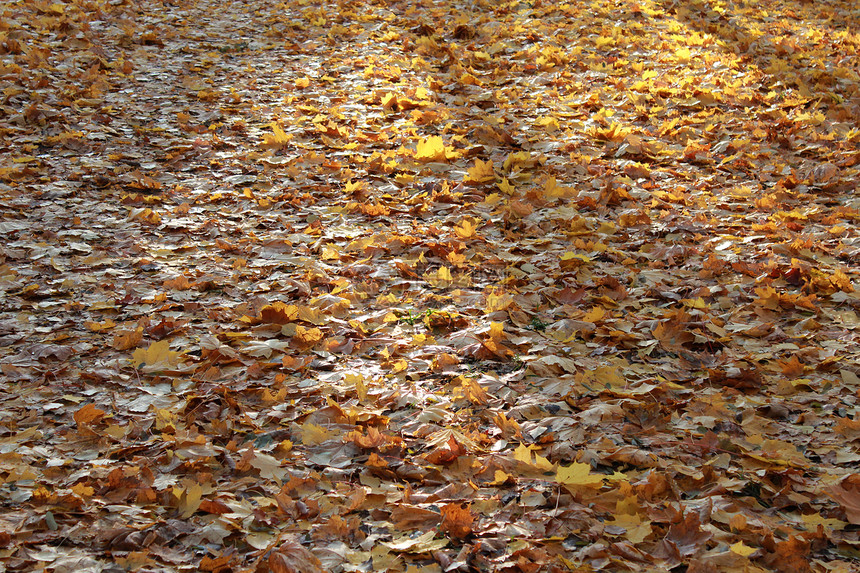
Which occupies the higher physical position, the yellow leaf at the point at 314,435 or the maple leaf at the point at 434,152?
the maple leaf at the point at 434,152

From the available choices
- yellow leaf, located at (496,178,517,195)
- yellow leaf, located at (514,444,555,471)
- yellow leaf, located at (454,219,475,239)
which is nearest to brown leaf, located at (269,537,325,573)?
yellow leaf, located at (514,444,555,471)

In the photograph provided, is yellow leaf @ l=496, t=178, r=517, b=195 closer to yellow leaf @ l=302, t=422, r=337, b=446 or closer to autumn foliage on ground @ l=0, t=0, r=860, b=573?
autumn foliage on ground @ l=0, t=0, r=860, b=573

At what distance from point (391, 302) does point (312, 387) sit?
0.81 m

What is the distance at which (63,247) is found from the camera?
13.1 feet

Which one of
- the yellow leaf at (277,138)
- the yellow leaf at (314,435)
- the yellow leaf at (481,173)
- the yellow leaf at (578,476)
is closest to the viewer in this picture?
the yellow leaf at (578,476)

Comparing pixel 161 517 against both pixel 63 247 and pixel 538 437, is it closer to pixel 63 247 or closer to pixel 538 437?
pixel 538 437

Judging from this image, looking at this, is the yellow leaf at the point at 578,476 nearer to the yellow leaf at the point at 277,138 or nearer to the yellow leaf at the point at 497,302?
the yellow leaf at the point at 497,302

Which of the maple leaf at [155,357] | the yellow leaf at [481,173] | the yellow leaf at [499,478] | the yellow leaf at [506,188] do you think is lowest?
the yellow leaf at [499,478]

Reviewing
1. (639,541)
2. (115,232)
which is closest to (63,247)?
(115,232)

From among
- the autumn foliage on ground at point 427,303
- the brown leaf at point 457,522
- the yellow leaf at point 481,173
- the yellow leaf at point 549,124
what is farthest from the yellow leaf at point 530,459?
the yellow leaf at point 549,124

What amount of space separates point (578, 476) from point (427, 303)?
4.88 feet

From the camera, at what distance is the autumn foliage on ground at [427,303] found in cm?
237

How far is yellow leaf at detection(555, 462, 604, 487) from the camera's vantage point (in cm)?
249

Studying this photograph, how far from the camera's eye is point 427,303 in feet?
12.1
